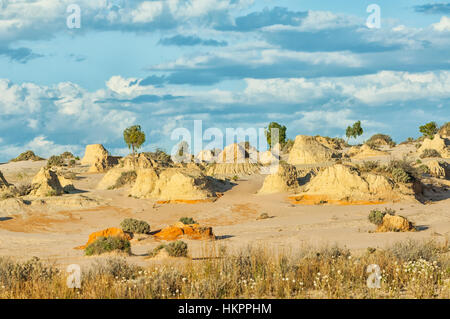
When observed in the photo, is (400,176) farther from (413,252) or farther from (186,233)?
(413,252)

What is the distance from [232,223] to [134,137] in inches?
1615

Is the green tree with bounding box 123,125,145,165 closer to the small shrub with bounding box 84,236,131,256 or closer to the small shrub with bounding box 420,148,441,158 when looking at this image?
the small shrub with bounding box 420,148,441,158

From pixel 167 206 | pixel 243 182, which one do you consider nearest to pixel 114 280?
pixel 167 206

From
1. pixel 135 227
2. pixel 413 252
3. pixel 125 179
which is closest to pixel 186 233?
pixel 135 227

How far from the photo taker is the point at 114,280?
1088 cm

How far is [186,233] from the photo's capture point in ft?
69.5

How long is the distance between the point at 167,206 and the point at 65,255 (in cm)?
1553

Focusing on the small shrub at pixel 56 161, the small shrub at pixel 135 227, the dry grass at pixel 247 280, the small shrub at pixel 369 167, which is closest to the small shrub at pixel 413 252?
the dry grass at pixel 247 280

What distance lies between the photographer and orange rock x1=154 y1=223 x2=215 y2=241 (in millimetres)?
20734

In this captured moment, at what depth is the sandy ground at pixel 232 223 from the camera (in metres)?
18.7

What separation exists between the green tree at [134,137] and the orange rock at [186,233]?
46840mm

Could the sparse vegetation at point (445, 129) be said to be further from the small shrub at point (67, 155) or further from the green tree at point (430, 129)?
the small shrub at point (67, 155)
